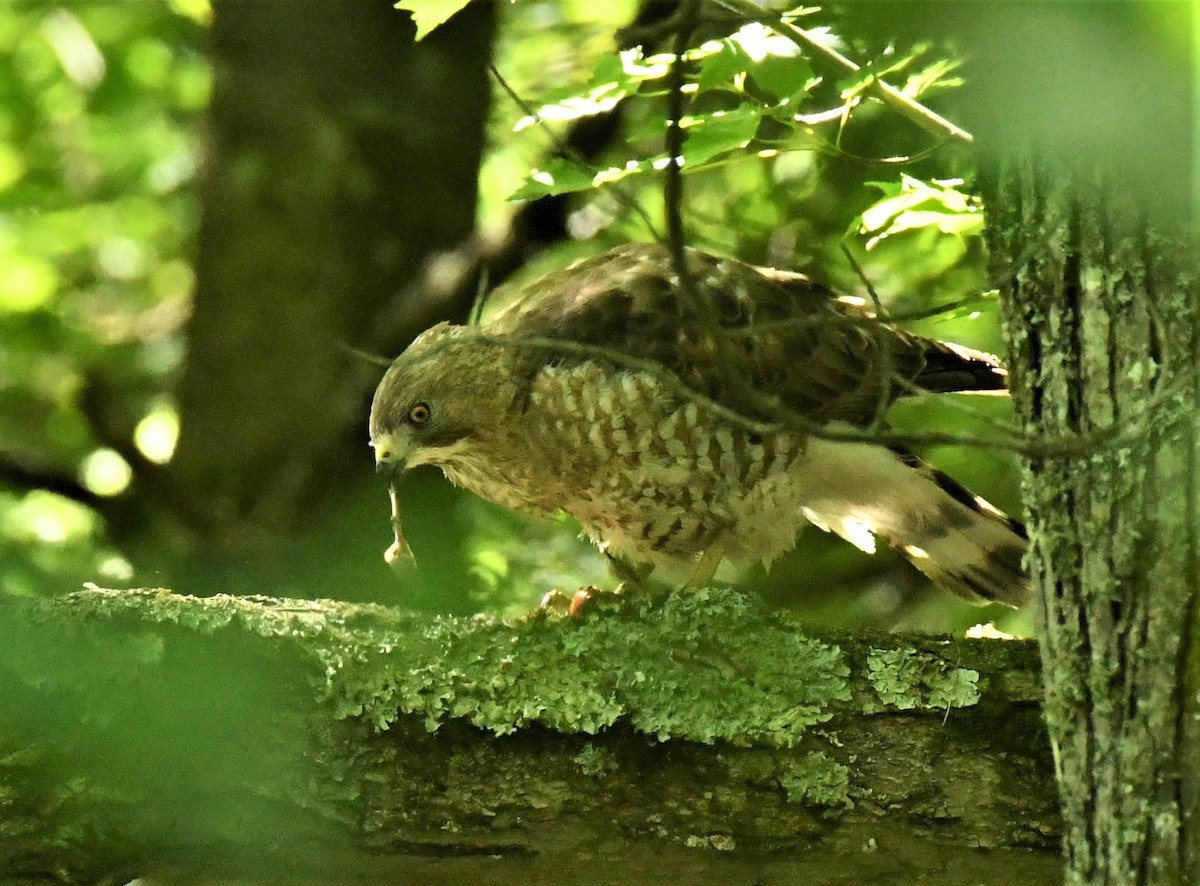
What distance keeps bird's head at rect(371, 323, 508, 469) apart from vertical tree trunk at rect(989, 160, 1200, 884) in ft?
6.47

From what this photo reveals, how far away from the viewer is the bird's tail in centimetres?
403

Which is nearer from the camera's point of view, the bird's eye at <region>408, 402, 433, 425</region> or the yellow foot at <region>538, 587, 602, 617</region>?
the yellow foot at <region>538, 587, 602, 617</region>

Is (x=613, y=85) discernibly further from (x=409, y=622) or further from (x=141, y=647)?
(x=141, y=647)

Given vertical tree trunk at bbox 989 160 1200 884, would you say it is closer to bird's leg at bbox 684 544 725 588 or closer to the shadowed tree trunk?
the shadowed tree trunk

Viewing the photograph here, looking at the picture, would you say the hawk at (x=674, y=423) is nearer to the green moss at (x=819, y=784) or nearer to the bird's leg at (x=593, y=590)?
the bird's leg at (x=593, y=590)

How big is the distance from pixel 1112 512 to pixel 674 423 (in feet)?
5.30

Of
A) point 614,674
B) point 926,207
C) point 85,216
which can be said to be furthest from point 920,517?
point 85,216

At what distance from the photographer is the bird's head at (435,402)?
392cm

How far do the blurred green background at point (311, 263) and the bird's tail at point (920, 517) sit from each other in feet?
0.76

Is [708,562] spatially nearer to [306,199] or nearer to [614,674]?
[614,674]

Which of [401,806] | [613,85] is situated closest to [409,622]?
[401,806]

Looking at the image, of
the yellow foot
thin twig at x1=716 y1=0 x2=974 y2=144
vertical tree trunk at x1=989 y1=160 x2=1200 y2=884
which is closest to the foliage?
the yellow foot

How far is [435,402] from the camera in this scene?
398 cm

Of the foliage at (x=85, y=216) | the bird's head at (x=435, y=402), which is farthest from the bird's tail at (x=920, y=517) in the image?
the foliage at (x=85, y=216)
